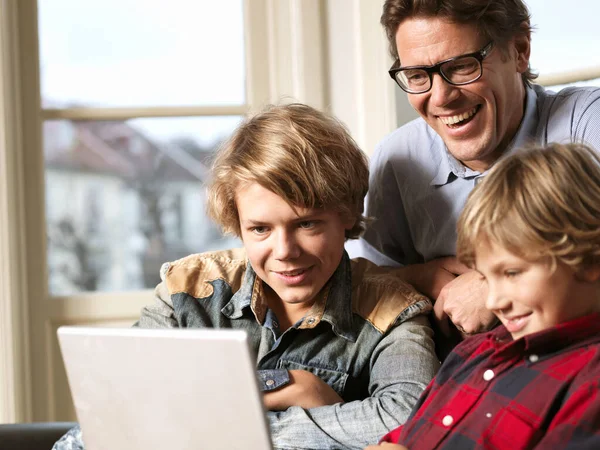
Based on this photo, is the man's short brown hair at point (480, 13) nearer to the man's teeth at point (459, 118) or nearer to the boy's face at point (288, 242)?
the man's teeth at point (459, 118)

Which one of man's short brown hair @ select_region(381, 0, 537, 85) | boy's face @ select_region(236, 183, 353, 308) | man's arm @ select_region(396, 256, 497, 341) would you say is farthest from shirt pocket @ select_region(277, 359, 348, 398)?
man's short brown hair @ select_region(381, 0, 537, 85)

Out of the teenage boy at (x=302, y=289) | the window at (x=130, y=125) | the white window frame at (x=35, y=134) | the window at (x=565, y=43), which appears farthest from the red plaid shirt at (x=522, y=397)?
the window at (x=130, y=125)

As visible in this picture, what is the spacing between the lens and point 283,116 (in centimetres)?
161

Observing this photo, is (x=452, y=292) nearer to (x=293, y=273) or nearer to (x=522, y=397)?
(x=293, y=273)

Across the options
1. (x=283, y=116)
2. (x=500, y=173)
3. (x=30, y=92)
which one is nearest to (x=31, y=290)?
(x=30, y=92)

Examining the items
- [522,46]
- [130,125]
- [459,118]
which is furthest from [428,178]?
[130,125]

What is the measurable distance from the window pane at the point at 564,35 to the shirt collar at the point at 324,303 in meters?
0.92

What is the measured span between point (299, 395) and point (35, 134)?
1.95 meters

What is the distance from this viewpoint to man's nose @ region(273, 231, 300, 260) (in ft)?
4.85

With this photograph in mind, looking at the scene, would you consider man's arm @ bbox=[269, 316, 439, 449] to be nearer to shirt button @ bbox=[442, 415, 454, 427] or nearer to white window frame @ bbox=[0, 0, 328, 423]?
shirt button @ bbox=[442, 415, 454, 427]

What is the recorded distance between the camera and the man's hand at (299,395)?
1405 mm

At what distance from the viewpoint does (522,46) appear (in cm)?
172

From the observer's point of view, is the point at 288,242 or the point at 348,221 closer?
the point at 288,242

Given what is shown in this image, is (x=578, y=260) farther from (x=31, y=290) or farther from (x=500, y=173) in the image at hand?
(x=31, y=290)
